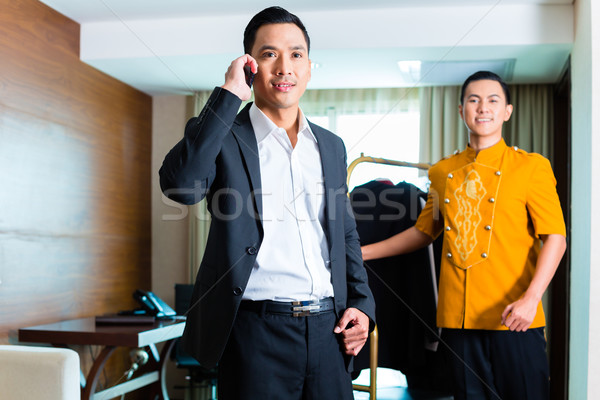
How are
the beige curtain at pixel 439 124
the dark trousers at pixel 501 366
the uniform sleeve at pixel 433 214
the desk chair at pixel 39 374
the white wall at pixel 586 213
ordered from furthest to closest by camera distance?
the beige curtain at pixel 439 124
the white wall at pixel 586 213
the uniform sleeve at pixel 433 214
the dark trousers at pixel 501 366
the desk chair at pixel 39 374

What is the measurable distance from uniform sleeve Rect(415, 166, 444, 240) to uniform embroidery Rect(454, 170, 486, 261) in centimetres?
13

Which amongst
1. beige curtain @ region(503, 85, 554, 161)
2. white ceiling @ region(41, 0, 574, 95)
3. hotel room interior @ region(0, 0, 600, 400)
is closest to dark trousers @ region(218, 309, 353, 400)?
hotel room interior @ region(0, 0, 600, 400)

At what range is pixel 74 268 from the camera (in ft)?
10.6

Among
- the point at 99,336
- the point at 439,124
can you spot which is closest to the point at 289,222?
the point at 99,336

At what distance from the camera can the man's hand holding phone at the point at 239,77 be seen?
1.20 metres

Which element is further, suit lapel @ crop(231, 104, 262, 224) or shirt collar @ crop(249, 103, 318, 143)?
shirt collar @ crop(249, 103, 318, 143)

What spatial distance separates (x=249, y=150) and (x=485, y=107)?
0.99 meters

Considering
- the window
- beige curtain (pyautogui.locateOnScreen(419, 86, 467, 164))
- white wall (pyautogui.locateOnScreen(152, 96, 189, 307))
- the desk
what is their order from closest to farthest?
the desk
beige curtain (pyautogui.locateOnScreen(419, 86, 467, 164))
the window
white wall (pyautogui.locateOnScreen(152, 96, 189, 307))

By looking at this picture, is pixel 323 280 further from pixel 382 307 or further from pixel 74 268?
pixel 74 268

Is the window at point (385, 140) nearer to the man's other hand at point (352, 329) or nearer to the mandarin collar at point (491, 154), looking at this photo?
the mandarin collar at point (491, 154)

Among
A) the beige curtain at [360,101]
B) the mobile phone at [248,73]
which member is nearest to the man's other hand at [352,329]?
the mobile phone at [248,73]

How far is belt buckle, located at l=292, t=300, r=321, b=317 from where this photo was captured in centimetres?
123

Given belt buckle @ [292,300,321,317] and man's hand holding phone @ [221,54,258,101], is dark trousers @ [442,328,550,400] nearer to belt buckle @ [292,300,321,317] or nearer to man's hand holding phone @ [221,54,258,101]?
belt buckle @ [292,300,321,317]

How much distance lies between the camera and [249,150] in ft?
4.18
